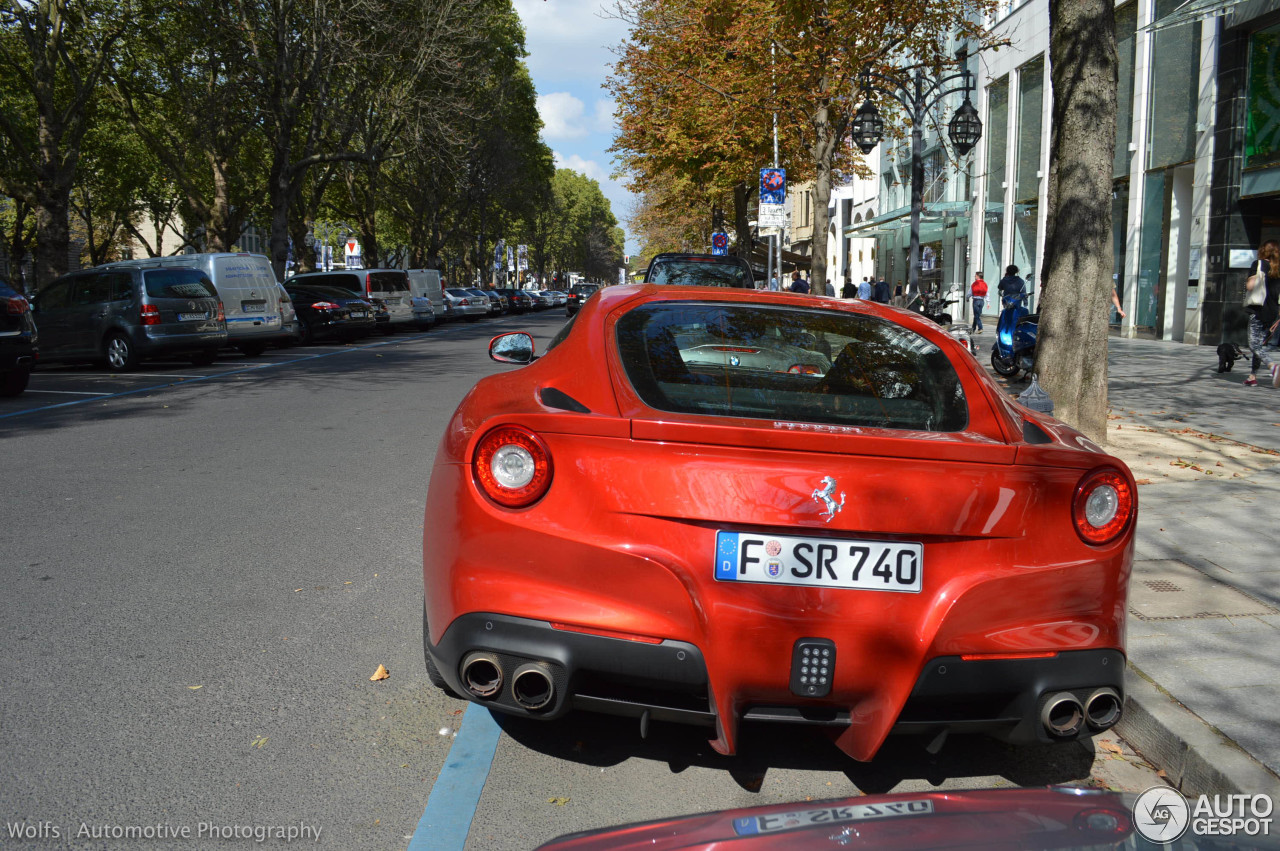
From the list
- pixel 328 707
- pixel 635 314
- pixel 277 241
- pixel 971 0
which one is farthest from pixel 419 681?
pixel 277 241

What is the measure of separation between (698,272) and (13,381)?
9246 millimetres

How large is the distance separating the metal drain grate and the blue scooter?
31.7ft

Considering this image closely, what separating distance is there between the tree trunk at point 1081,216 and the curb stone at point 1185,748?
4.87 m

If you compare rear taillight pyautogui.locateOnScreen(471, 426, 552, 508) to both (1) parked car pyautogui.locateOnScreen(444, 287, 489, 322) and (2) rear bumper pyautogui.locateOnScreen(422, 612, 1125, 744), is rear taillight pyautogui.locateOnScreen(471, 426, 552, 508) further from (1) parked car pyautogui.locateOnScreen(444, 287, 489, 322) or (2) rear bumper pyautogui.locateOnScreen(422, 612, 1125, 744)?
(1) parked car pyautogui.locateOnScreen(444, 287, 489, 322)

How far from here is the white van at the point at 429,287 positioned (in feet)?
117

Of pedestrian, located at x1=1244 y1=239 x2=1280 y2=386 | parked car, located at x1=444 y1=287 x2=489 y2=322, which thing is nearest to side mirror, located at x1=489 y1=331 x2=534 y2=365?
pedestrian, located at x1=1244 y1=239 x2=1280 y2=386

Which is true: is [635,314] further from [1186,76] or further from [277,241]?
[277,241]

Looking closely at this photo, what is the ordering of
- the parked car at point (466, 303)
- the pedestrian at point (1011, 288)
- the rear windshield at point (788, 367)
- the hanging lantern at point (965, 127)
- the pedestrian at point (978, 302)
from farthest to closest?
the parked car at point (466, 303) < the pedestrian at point (978, 302) < the hanging lantern at point (965, 127) < the pedestrian at point (1011, 288) < the rear windshield at point (788, 367)

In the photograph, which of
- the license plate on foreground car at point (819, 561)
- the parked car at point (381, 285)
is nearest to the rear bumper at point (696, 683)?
the license plate on foreground car at point (819, 561)

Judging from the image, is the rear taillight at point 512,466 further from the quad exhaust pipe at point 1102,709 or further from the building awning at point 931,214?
the building awning at point 931,214

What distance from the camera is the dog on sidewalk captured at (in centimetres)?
1532

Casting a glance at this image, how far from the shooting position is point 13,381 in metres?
13.1

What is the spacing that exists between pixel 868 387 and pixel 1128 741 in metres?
1.53

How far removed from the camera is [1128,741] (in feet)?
11.9
